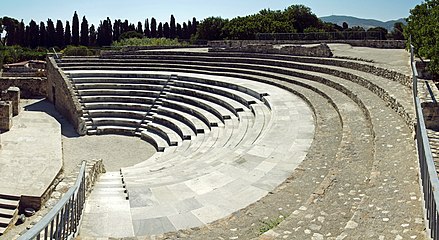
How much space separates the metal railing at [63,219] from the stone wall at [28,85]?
71.1 ft

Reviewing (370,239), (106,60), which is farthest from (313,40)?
A: (370,239)

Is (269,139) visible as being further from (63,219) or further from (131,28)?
(131,28)

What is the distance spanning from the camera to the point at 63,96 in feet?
67.8

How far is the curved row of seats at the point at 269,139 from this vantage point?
6.08m

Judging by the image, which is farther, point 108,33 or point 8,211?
point 108,33

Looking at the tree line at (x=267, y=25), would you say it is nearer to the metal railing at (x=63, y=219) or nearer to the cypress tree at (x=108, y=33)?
the cypress tree at (x=108, y=33)

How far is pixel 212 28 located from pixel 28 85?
25130mm

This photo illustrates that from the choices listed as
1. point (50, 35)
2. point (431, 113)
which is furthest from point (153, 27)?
point (431, 113)

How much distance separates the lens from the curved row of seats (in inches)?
239

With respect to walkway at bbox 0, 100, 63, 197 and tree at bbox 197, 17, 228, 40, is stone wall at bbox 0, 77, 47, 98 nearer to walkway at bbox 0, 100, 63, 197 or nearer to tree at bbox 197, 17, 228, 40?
walkway at bbox 0, 100, 63, 197

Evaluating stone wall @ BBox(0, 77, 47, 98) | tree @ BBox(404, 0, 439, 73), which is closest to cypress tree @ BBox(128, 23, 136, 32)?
stone wall @ BBox(0, 77, 47, 98)

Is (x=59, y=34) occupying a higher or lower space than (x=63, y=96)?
higher

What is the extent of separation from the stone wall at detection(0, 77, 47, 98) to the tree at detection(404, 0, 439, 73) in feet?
68.3

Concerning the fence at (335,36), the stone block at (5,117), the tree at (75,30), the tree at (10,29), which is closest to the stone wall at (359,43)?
the fence at (335,36)
